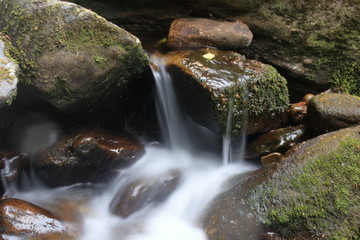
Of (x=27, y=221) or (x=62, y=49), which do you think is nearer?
(x=27, y=221)

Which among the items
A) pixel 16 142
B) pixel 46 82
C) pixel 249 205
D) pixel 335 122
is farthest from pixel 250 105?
pixel 16 142

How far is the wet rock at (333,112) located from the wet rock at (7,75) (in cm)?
350

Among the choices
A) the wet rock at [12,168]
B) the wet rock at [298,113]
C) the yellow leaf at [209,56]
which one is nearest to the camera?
the wet rock at [12,168]

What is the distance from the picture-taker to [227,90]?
3770 mm

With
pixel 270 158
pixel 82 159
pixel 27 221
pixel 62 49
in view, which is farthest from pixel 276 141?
pixel 27 221

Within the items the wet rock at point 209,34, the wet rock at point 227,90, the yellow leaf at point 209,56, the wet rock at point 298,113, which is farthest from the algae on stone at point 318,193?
the wet rock at point 209,34

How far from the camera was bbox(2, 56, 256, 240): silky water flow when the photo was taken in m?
3.66

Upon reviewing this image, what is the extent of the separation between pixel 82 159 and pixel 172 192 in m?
1.26

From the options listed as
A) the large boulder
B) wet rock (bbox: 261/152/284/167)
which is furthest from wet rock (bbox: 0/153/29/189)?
wet rock (bbox: 261/152/284/167)

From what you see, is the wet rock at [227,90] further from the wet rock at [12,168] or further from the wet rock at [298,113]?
the wet rock at [12,168]

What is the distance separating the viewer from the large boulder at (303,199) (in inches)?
112

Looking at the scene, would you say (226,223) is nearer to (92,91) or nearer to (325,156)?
(325,156)

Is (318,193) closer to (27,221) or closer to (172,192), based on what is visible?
(172,192)

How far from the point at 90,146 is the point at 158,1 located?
2678 millimetres
